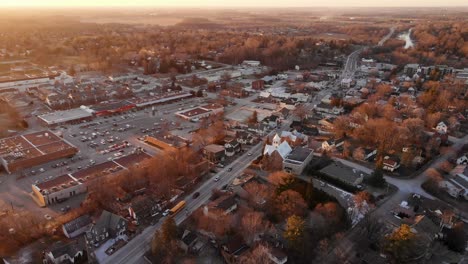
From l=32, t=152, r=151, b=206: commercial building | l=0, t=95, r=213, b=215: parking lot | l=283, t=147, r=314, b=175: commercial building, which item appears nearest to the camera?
l=32, t=152, r=151, b=206: commercial building

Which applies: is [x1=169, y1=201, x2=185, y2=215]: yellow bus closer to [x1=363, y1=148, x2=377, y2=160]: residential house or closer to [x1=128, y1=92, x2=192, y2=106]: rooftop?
[x1=363, y1=148, x2=377, y2=160]: residential house

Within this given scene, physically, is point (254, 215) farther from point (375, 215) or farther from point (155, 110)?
point (155, 110)

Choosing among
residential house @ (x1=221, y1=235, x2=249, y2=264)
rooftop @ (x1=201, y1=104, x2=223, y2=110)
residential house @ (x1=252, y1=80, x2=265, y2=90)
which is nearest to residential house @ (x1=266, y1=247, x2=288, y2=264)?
residential house @ (x1=221, y1=235, x2=249, y2=264)

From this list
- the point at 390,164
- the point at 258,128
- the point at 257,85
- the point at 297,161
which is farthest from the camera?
the point at 257,85

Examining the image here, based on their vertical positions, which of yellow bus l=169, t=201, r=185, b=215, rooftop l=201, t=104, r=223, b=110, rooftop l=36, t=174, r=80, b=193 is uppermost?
rooftop l=36, t=174, r=80, b=193

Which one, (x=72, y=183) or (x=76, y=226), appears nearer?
(x=76, y=226)

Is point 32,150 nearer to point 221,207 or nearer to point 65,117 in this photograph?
point 65,117

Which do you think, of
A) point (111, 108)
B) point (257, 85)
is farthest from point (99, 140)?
point (257, 85)
